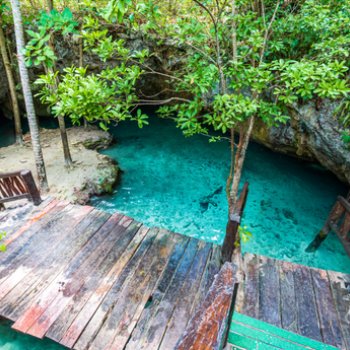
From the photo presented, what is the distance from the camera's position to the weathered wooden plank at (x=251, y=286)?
11.5 feet

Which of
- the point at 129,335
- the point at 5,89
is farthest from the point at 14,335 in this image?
the point at 5,89

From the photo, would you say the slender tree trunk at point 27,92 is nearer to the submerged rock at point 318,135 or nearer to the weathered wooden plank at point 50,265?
the weathered wooden plank at point 50,265

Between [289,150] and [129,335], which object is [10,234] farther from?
[289,150]

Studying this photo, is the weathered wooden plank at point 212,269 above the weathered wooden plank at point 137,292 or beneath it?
above

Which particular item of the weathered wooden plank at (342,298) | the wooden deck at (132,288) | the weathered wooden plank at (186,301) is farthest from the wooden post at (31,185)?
the weathered wooden plank at (342,298)

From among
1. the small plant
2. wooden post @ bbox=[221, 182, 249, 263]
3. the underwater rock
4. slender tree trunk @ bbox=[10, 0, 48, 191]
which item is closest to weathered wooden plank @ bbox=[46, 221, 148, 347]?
wooden post @ bbox=[221, 182, 249, 263]

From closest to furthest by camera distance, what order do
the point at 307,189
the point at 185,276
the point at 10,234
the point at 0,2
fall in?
the point at 185,276
the point at 10,234
the point at 0,2
the point at 307,189

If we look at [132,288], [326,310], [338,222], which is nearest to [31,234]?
[132,288]

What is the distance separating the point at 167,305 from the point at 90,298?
3.92ft

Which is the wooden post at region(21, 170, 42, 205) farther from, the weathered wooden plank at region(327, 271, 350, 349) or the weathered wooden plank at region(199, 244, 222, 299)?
the weathered wooden plank at region(327, 271, 350, 349)

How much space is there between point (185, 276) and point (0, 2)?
9.43 m

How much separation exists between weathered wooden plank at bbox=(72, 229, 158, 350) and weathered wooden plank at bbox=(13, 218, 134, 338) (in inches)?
15.3

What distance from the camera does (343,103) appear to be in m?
5.78

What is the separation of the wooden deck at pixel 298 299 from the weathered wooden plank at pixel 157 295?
115 centimetres
